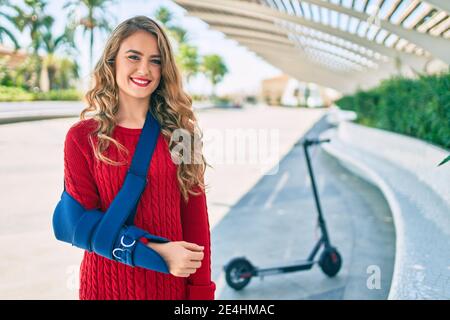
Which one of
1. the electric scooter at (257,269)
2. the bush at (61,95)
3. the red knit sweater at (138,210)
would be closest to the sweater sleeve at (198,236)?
the red knit sweater at (138,210)

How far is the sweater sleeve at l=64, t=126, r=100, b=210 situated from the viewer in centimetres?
120

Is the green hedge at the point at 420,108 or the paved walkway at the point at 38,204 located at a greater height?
the green hedge at the point at 420,108

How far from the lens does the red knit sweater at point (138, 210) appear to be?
4.00 ft

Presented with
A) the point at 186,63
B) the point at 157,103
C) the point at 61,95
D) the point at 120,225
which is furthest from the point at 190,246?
the point at 61,95

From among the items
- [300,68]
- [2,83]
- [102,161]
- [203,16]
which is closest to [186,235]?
[102,161]

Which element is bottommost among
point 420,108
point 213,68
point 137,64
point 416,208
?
point 416,208

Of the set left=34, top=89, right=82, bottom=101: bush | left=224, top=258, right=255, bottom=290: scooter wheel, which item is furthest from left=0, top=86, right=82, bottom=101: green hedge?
left=224, top=258, right=255, bottom=290: scooter wheel

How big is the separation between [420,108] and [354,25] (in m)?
10.5

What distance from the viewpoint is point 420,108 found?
6.93 meters

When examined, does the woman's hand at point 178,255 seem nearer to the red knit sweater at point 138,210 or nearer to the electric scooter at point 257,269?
the red knit sweater at point 138,210

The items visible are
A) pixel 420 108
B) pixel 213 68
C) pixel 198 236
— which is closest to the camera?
pixel 198 236

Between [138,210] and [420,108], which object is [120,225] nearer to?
[138,210]

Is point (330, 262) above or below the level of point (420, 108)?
below

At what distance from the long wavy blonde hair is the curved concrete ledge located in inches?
66.3
